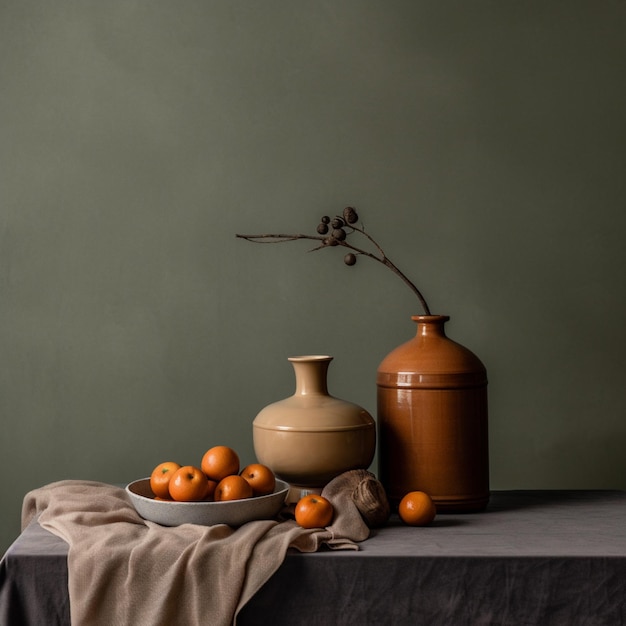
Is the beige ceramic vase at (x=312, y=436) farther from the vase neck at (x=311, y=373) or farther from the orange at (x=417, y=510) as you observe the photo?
the orange at (x=417, y=510)

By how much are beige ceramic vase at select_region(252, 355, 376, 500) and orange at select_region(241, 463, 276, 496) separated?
8 cm

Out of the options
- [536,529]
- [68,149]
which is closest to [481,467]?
[536,529]

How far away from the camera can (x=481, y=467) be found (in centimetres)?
151

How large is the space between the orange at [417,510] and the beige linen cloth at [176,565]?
0.33ft

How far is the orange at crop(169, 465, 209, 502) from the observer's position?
1.30 m

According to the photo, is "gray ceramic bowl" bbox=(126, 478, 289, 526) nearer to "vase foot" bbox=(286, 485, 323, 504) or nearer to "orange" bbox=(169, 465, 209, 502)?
"orange" bbox=(169, 465, 209, 502)

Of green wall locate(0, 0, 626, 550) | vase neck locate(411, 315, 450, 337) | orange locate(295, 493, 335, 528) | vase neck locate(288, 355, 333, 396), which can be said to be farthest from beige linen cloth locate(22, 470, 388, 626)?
green wall locate(0, 0, 626, 550)

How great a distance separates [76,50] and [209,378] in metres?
0.98

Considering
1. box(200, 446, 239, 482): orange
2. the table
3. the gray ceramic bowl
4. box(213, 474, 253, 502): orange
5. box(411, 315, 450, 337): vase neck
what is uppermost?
box(411, 315, 450, 337): vase neck

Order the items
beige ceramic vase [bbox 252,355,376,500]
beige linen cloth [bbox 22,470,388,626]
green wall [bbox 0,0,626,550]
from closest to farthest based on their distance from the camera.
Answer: beige linen cloth [bbox 22,470,388,626] < beige ceramic vase [bbox 252,355,376,500] < green wall [bbox 0,0,626,550]

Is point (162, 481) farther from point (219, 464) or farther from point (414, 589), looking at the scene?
point (414, 589)

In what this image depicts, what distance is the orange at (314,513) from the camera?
51.1 inches

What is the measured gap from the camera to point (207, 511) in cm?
128

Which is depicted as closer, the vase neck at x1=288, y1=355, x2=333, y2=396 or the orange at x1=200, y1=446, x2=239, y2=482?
the orange at x1=200, y1=446, x2=239, y2=482
